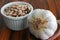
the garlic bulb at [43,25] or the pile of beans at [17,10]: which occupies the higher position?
the pile of beans at [17,10]

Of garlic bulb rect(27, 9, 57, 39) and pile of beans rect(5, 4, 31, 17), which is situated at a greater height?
pile of beans rect(5, 4, 31, 17)

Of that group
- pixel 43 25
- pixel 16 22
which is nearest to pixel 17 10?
pixel 16 22

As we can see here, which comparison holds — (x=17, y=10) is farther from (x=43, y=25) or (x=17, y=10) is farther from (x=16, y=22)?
(x=43, y=25)

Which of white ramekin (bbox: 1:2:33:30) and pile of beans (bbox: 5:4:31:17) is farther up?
pile of beans (bbox: 5:4:31:17)

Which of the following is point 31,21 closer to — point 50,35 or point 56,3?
point 50,35

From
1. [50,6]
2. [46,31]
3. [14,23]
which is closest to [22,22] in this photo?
[14,23]

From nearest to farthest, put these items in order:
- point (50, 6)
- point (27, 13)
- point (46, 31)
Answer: point (46, 31) < point (27, 13) < point (50, 6)

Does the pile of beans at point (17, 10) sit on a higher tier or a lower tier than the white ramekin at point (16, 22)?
higher

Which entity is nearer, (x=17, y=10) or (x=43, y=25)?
(x=43, y=25)
